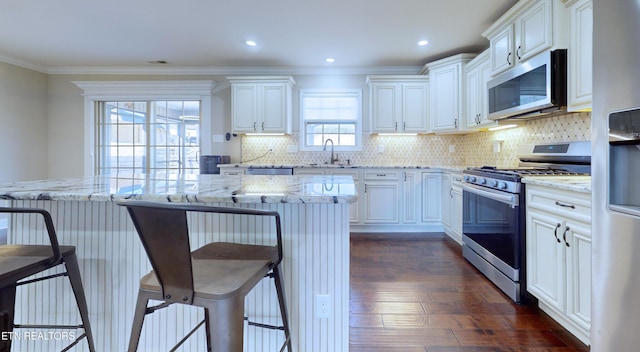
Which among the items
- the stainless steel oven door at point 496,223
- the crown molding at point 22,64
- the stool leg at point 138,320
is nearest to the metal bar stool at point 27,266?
the stool leg at point 138,320

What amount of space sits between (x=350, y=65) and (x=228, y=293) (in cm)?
409

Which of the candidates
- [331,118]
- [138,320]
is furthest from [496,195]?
[331,118]

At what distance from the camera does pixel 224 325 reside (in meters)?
0.87

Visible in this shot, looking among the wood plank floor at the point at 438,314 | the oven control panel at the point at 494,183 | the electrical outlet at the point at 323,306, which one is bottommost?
the wood plank floor at the point at 438,314

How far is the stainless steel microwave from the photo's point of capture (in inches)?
86.8

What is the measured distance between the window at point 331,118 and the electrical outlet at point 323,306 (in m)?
3.45

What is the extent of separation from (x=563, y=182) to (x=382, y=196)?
2318mm

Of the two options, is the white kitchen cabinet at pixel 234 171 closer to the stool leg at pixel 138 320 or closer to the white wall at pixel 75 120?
the white wall at pixel 75 120

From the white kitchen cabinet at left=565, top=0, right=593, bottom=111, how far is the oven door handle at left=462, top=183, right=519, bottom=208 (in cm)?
76

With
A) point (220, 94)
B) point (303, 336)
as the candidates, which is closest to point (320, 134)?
point (220, 94)

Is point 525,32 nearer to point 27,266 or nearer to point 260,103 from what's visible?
point 260,103

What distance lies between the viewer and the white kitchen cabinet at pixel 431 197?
12.9 ft

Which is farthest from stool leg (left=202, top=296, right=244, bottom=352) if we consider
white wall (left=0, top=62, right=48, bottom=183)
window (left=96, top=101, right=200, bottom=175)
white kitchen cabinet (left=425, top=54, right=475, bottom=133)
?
white wall (left=0, top=62, right=48, bottom=183)

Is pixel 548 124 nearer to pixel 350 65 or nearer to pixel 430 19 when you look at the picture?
pixel 430 19
